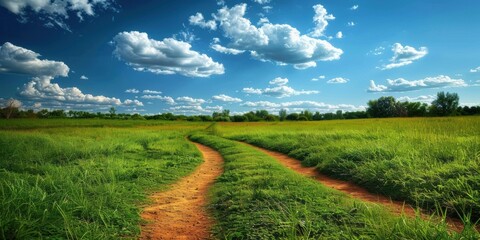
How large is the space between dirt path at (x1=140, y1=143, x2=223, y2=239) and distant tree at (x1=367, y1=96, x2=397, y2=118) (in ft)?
298

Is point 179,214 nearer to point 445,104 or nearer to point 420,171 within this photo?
point 420,171

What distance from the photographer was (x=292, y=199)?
639cm

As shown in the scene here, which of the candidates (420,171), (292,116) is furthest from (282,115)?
(420,171)

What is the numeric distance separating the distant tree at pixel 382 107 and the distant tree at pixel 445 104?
11920 mm

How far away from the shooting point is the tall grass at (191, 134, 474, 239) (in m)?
4.06

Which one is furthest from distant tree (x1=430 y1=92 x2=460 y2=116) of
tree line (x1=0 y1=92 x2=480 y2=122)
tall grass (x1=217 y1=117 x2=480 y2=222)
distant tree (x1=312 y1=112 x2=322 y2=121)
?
tall grass (x1=217 y1=117 x2=480 y2=222)

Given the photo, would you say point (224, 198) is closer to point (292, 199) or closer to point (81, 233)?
point (292, 199)

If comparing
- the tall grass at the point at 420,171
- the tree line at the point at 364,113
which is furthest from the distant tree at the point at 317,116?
the tall grass at the point at 420,171

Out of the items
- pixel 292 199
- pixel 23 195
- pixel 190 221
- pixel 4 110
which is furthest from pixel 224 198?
pixel 4 110

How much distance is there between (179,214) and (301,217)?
9.53ft

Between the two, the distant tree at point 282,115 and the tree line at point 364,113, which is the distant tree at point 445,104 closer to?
the tree line at point 364,113

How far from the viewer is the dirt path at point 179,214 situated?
216 inches

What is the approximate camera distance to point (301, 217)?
5230 millimetres

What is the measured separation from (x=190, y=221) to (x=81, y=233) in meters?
2.18
